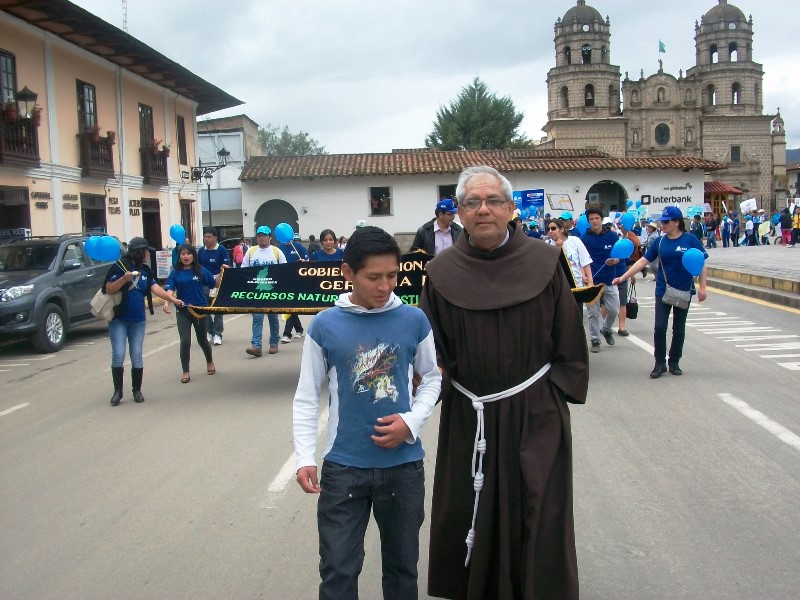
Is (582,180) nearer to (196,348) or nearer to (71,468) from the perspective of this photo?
(196,348)

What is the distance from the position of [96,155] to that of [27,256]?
9.42 meters

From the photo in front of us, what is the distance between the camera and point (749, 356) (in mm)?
10344

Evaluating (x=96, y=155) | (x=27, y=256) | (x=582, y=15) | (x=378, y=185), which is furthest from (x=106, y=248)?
(x=582, y=15)

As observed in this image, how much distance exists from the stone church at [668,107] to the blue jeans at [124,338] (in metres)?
72.0

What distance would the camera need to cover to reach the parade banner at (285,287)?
29.1 ft

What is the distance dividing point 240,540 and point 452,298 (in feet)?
7.02

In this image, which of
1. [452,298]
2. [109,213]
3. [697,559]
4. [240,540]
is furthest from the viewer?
[109,213]

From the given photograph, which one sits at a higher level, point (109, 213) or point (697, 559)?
point (109, 213)

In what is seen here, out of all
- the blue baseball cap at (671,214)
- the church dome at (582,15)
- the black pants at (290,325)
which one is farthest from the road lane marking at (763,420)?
the church dome at (582,15)


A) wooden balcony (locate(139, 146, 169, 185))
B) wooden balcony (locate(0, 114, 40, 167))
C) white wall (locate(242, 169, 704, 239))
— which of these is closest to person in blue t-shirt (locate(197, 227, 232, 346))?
wooden balcony (locate(0, 114, 40, 167))

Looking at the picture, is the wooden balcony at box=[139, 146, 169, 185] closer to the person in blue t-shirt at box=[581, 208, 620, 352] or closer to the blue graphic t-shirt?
the person in blue t-shirt at box=[581, 208, 620, 352]

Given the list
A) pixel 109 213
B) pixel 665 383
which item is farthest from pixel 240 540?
pixel 109 213

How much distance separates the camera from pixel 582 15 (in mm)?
80188

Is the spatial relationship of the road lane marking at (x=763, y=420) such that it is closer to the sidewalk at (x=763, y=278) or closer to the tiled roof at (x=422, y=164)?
the sidewalk at (x=763, y=278)
